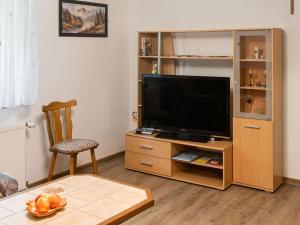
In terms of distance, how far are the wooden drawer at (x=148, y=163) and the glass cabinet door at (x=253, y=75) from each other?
976 mm

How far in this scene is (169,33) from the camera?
5.00 meters

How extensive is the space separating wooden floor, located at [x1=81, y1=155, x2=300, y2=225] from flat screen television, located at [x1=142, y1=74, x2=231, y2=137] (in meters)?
0.63

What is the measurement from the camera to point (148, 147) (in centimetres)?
468

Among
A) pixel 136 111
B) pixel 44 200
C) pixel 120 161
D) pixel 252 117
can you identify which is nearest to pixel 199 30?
pixel 252 117

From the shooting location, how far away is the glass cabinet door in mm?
4066

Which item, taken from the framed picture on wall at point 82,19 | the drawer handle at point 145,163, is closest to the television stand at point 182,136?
the drawer handle at point 145,163

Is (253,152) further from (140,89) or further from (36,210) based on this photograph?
(36,210)

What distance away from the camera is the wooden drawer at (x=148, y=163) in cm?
457

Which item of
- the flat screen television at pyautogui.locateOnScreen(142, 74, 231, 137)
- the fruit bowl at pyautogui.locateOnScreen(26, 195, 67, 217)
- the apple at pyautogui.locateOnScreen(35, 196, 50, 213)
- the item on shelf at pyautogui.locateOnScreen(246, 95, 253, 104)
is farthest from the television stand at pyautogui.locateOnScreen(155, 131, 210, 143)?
the apple at pyautogui.locateOnScreen(35, 196, 50, 213)

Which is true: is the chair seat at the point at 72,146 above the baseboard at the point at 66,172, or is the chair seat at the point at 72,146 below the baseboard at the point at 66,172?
above

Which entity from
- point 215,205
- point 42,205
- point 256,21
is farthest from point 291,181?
point 42,205

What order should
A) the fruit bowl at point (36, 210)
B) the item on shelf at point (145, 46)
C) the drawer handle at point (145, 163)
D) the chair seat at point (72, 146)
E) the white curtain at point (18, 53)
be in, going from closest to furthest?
the fruit bowl at point (36, 210) → the white curtain at point (18, 53) → the chair seat at point (72, 146) → the drawer handle at point (145, 163) → the item on shelf at point (145, 46)

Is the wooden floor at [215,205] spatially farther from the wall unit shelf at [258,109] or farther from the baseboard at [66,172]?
the baseboard at [66,172]

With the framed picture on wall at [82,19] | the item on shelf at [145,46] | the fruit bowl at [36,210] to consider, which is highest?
the framed picture on wall at [82,19]
